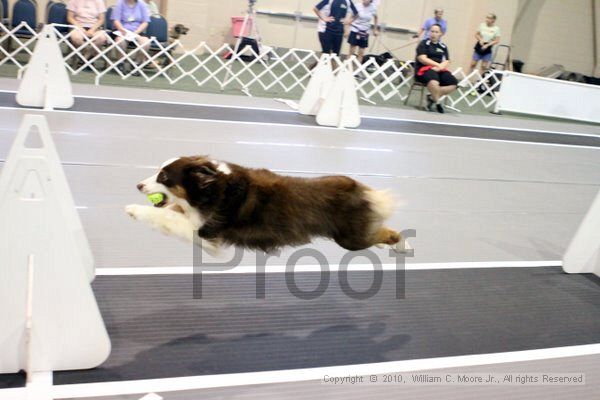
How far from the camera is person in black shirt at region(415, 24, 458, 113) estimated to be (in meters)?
12.2

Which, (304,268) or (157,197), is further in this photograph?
(304,268)

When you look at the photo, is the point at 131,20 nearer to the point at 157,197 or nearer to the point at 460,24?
the point at 157,197

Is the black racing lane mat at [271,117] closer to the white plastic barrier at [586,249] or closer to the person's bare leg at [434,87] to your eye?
the person's bare leg at [434,87]

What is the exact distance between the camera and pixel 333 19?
13250 mm

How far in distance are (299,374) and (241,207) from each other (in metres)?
0.90

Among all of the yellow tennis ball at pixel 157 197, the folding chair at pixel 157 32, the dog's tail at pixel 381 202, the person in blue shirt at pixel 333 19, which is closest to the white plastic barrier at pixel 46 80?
the folding chair at pixel 157 32

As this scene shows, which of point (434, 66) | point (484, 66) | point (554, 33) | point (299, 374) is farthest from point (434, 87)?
point (554, 33)

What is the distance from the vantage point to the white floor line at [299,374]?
8.96ft

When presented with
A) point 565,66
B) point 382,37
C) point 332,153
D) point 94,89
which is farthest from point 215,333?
point 565,66

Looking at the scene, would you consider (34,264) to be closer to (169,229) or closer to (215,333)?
(169,229)

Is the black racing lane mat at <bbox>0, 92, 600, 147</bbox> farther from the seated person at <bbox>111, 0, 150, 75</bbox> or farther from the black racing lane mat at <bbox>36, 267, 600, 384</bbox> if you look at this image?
the black racing lane mat at <bbox>36, 267, 600, 384</bbox>

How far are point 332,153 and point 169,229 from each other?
4.98 metres

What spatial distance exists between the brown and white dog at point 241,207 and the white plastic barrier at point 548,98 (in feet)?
37.2

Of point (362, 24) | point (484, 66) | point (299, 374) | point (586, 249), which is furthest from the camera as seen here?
point (484, 66)
